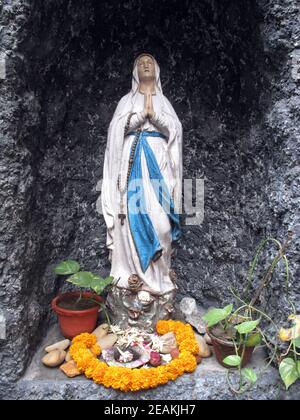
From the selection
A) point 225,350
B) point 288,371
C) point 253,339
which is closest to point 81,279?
point 225,350

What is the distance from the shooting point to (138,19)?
3.06 meters

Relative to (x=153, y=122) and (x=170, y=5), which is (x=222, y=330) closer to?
(x=153, y=122)

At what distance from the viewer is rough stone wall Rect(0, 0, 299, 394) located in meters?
2.32

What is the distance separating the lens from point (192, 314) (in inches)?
113

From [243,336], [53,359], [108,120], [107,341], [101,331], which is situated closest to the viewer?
[243,336]

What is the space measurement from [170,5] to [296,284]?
2061 millimetres

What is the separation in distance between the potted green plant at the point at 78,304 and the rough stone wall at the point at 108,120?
0.50ft

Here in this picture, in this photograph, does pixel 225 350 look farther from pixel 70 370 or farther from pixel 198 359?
pixel 70 370

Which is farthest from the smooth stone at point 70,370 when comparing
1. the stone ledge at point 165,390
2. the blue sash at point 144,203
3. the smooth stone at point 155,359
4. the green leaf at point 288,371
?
the green leaf at point 288,371

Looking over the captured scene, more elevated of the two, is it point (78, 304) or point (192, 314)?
point (78, 304)

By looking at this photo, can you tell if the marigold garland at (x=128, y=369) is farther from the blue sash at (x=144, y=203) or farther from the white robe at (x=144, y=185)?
the blue sash at (x=144, y=203)

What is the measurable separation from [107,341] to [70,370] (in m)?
0.28

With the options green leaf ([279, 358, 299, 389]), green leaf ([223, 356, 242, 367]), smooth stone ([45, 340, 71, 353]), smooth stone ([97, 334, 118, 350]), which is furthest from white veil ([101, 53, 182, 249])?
green leaf ([279, 358, 299, 389])
